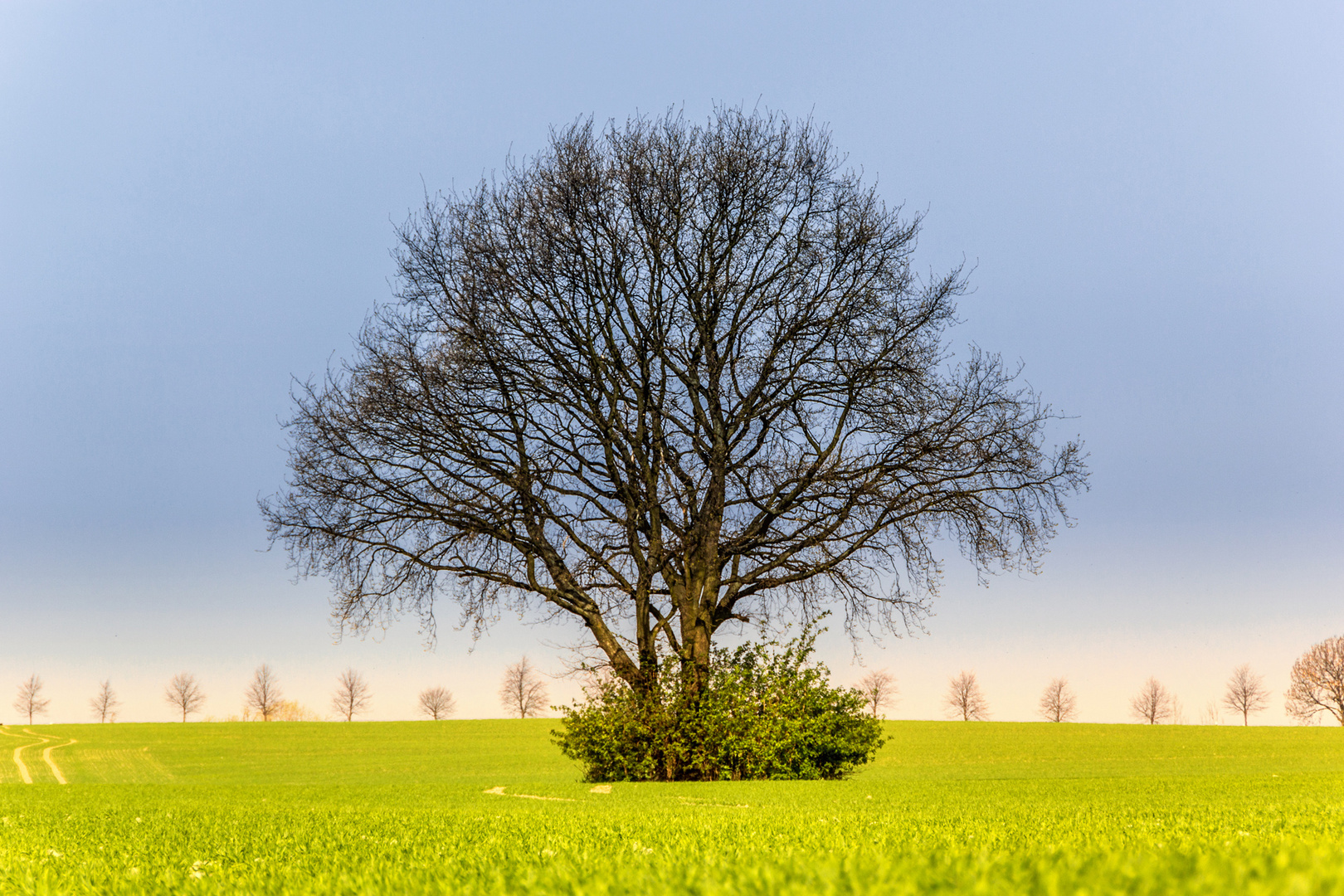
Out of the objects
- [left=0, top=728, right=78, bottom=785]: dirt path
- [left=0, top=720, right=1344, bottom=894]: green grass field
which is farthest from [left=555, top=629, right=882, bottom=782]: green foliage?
[left=0, top=728, right=78, bottom=785]: dirt path

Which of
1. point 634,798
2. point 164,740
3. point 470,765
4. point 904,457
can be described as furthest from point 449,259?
point 164,740

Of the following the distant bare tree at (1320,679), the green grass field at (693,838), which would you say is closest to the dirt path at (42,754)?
the green grass field at (693,838)

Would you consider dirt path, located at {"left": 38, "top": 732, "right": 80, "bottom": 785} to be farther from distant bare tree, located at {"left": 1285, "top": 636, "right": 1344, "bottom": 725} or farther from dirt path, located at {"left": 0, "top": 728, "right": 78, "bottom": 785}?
distant bare tree, located at {"left": 1285, "top": 636, "right": 1344, "bottom": 725}

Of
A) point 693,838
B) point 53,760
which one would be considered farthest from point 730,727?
point 53,760

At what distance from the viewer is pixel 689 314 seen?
2009cm

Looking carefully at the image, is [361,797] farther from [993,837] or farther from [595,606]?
[993,837]

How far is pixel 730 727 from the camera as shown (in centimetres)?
1842

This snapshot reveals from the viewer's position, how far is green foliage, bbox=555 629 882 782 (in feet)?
60.3

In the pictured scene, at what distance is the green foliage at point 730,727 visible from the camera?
1838cm

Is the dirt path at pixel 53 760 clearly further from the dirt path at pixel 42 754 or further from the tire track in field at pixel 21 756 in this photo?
the tire track in field at pixel 21 756

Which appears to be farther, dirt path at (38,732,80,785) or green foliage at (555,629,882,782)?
dirt path at (38,732,80,785)

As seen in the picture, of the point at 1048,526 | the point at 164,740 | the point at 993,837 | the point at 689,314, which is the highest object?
the point at 689,314

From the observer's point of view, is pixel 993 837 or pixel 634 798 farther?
pixel 634 798

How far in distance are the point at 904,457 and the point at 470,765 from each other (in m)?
28.1
